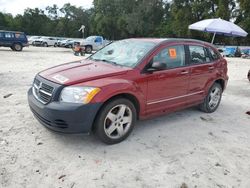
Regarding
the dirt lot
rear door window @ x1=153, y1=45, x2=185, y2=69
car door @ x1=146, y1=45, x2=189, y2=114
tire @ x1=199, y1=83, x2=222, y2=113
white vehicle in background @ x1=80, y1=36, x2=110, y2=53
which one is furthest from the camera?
white vehicle in background @ x1=80, y1=36, x2=110, y2=53

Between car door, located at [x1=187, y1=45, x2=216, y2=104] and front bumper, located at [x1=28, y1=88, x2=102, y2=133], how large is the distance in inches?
88.4

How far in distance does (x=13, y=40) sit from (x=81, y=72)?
20.4m

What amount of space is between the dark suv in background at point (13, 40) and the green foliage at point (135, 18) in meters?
26.8

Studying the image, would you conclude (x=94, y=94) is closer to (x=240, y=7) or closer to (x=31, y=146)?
(x=31, y=146)

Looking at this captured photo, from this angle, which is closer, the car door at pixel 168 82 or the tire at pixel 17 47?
the car door at pixel 168 82

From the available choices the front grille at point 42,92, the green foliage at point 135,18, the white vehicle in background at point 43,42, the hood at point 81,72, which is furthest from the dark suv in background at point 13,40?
the green foliage at point 135,18

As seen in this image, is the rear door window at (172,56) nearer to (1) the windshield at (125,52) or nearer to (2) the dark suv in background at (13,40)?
(1) the windshield at (125,52)

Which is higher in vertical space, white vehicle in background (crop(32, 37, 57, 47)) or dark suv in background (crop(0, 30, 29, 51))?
dark suv in background (crop(0, 30, 29, 51))

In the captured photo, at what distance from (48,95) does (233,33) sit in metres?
13.3

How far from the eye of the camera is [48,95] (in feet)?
12.2

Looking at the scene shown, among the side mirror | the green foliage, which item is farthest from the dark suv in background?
the green foliage

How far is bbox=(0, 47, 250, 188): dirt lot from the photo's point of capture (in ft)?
10.3

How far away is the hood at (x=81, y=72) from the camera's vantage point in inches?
147

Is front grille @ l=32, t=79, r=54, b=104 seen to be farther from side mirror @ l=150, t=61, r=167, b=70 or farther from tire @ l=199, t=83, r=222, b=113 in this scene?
tire @ l=199, t=83, r=222, b=113
